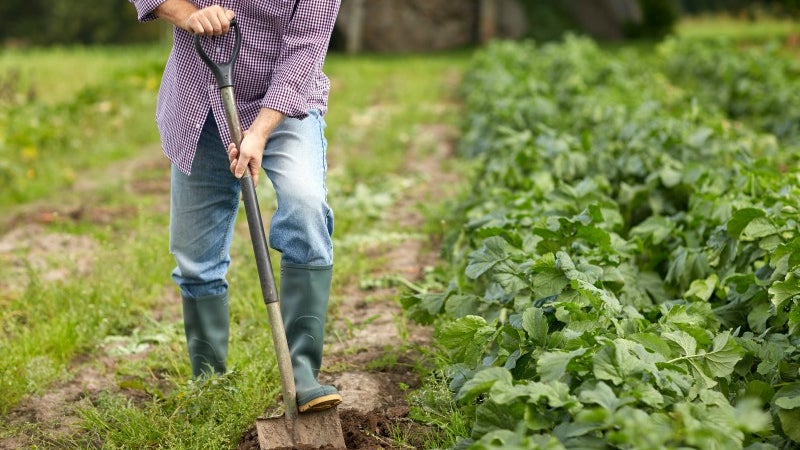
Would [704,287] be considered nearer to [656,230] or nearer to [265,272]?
[656,230]

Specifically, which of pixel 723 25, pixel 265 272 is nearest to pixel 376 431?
pixel 265 272

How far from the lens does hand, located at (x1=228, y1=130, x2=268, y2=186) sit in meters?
2.98

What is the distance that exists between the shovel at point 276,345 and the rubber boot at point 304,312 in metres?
0.11

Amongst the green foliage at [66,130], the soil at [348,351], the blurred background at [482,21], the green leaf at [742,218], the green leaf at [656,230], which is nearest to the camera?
the soil at [348,351]

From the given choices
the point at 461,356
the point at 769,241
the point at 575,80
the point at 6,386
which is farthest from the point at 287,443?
the point at 575,80

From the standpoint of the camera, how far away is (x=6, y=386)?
11.8 feet

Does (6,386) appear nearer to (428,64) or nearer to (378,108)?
(378,108)

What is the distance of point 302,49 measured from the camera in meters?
3.12

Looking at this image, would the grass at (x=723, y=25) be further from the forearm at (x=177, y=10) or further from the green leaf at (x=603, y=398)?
the green leaf at (x=603, y=398)

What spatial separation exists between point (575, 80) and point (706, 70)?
3.19 meters

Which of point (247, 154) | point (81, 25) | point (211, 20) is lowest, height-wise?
point (81, 25)

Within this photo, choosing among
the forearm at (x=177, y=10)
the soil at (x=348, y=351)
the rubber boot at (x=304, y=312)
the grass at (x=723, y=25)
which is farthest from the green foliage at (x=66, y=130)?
the grass at (x=723, y=25)

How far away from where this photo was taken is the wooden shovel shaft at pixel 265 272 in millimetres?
3004

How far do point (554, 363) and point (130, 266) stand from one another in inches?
119
